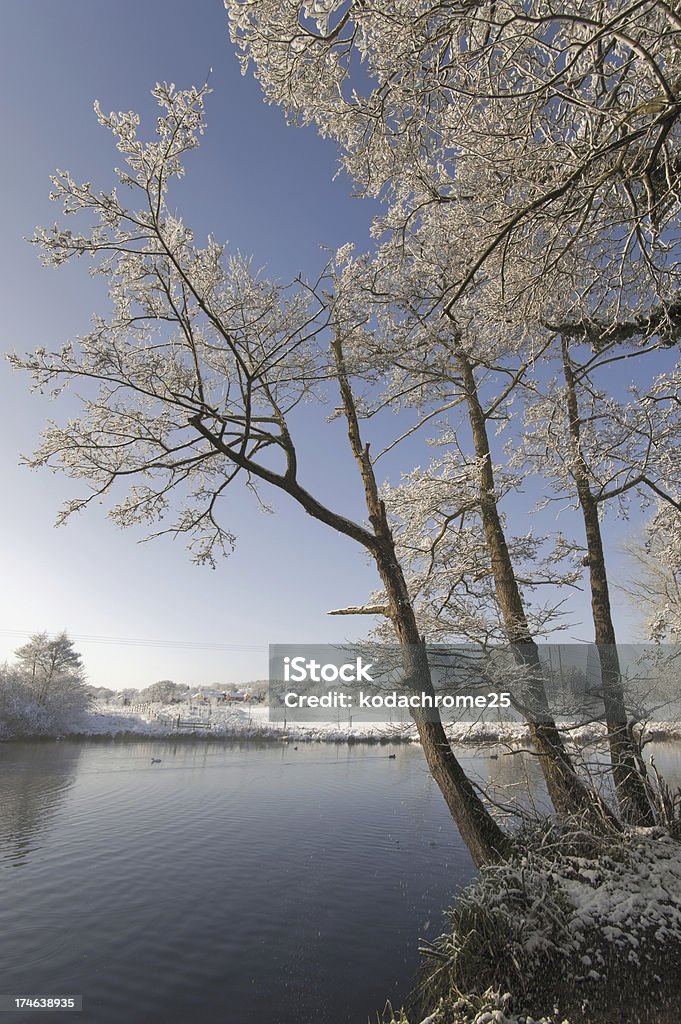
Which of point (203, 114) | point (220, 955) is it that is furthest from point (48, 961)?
point (203, 114)

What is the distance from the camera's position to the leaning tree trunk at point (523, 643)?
5449mm

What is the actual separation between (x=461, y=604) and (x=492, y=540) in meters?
1.20

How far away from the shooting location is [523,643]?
6.26 meters

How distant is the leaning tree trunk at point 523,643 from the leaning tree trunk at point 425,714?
0.85 meters

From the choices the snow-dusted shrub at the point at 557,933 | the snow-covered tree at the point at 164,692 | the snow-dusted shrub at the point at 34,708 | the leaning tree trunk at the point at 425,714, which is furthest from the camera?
the snow-covered tree at the point at 164,692

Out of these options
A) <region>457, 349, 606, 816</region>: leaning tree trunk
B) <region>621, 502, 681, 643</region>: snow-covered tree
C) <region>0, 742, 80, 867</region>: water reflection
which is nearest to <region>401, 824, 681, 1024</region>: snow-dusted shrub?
<region>457, 349, 606, 816</region>: leaning tree trunk

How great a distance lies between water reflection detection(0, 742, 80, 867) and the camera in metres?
10.6

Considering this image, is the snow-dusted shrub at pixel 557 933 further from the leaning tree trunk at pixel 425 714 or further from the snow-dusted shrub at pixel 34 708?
the snow-dusted shrub at pixel 34 708

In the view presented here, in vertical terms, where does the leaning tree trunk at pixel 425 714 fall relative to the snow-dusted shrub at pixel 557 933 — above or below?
above

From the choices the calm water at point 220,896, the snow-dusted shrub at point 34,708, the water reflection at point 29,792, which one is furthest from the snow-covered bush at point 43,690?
the calm water at point 220,896

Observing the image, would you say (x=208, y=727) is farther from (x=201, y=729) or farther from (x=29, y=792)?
(x=29, y=792)

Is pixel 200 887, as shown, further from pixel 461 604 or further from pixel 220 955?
pixel 461 604

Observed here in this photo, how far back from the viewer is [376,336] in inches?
255

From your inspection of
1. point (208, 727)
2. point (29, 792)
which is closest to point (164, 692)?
point (208, 727)
